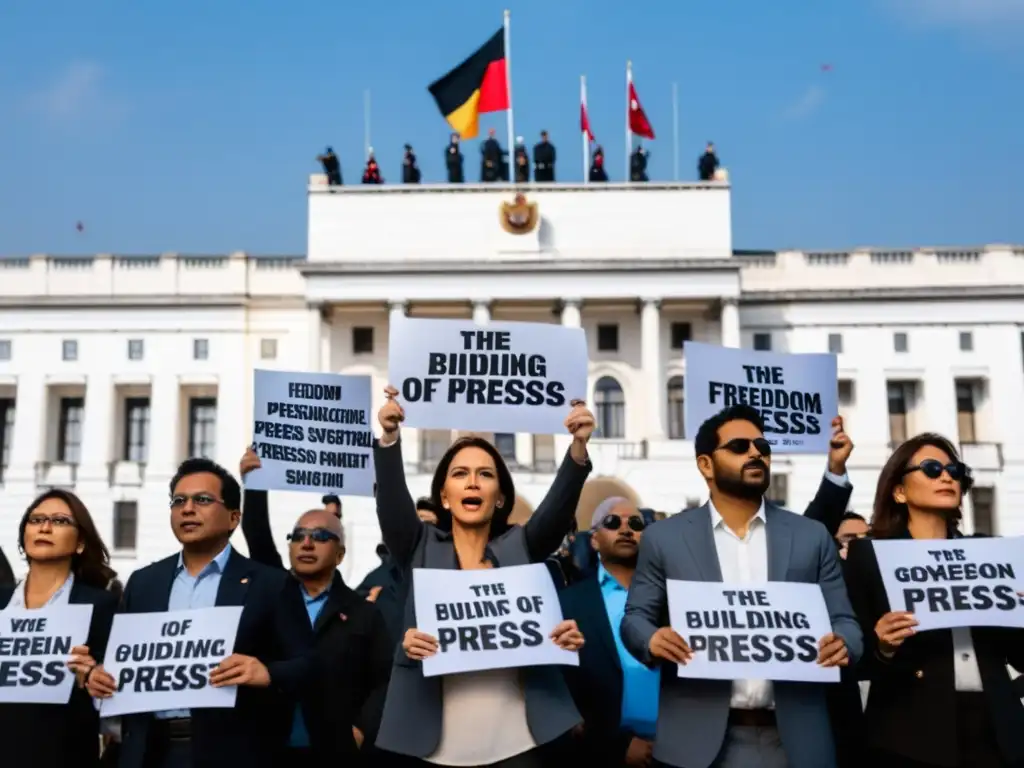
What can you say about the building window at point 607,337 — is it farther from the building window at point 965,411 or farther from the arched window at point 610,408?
the building window at point 965,411

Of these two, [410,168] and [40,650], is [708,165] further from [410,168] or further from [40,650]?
[40,650]

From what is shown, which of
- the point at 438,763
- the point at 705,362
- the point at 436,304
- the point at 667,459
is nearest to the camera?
the point at 438,763

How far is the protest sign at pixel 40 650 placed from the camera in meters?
5.07

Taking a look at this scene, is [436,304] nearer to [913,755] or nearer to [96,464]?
[96,464]

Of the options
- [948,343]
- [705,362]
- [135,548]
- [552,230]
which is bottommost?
[135,548]

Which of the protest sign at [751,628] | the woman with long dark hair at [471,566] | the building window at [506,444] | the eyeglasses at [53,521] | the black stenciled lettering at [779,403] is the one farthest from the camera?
the building window at [506,444]

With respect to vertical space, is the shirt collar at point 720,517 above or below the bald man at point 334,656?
above

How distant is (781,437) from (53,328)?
40.8 meters

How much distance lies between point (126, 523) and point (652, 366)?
2048cm

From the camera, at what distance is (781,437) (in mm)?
7867

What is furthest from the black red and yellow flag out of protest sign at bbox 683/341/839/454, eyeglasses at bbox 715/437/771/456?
eyeglasses at bbox 715/437/771/456

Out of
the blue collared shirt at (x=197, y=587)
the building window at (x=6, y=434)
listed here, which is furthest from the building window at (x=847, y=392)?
the blue collared shirt at (x=197, y=587)

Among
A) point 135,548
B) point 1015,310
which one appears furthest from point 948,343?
point 135,548

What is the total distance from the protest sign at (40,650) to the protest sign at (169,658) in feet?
1.44
